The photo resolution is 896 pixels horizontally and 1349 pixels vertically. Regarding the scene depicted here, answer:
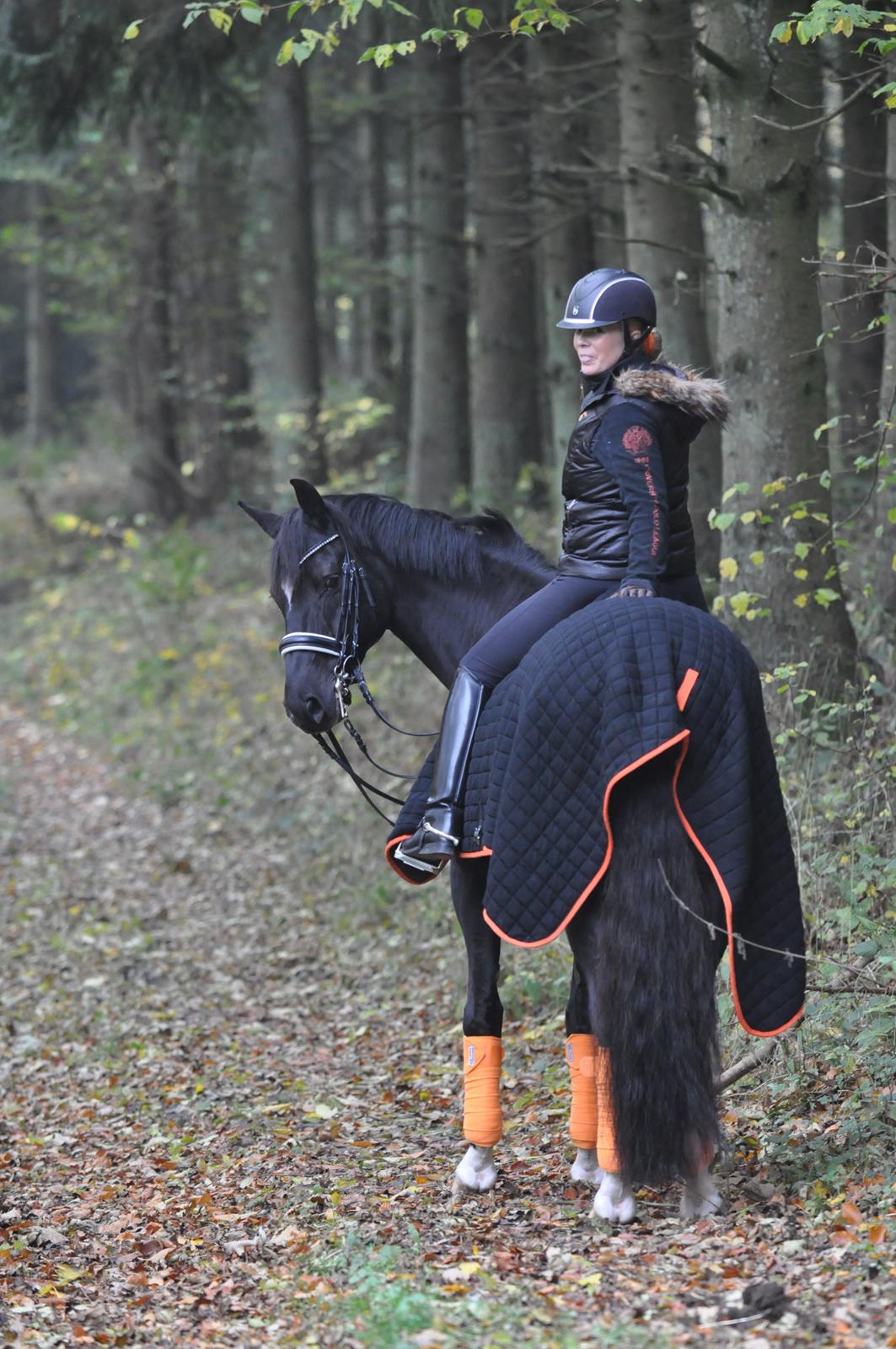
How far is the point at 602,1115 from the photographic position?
447 centimetres

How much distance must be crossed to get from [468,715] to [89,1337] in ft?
7.28

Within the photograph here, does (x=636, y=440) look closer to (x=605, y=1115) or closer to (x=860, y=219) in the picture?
(x=605, y=1115)

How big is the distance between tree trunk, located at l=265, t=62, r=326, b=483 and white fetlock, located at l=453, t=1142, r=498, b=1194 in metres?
12.4

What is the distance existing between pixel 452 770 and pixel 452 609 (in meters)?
0.78

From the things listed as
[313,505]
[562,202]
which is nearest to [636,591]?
[313,505]

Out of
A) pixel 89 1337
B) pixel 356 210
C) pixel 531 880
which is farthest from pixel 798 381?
pixel 356 210

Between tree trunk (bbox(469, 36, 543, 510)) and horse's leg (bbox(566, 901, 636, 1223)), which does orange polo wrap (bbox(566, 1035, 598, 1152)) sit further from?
tree trunk (bbox(469, 36, 543, 510))

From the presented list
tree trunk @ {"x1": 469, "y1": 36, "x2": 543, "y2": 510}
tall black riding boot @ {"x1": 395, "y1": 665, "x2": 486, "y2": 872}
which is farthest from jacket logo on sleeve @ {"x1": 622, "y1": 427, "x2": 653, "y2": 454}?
tree trunk @ {"x1": 469, "y1": 36, "x2": 543, "y2": 510}

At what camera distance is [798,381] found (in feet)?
22.9

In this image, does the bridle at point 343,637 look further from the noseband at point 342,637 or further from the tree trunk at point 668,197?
the tree trunk at point 668,197

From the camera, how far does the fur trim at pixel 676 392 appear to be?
456 cm

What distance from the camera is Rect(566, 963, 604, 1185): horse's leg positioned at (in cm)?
496

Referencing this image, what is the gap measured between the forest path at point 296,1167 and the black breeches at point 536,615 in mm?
1848

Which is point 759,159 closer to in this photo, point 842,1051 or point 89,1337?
point 842,1051
